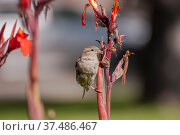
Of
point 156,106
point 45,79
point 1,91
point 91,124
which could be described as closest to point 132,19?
point 45,79

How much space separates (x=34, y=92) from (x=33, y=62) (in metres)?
0.04

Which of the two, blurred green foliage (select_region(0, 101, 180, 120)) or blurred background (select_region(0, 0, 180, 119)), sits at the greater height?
blurred background (select_region(0, 0, 180, 119))

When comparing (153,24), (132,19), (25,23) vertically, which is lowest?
(25,23)

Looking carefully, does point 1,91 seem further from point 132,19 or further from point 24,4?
point 24,4

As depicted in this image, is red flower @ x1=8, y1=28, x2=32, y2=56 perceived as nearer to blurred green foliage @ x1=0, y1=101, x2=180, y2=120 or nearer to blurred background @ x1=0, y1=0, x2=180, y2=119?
blurred background @ x1=0, y1=0, x2=180, y2=119

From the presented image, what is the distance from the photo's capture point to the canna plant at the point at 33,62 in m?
0.41

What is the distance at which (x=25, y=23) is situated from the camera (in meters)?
0.48

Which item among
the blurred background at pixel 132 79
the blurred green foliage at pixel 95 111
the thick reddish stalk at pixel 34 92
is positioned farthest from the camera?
the blurred background at pixel 132 79

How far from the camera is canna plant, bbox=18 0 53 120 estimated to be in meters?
0.41

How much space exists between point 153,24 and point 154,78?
2.41 feet

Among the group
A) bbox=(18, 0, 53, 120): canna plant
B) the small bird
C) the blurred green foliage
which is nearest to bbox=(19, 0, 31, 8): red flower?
bbox=(18, 0, 53, 120): canna plant

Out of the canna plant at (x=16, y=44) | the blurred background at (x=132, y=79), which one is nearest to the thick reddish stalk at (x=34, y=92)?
the canna plant at (x=16, y=44)

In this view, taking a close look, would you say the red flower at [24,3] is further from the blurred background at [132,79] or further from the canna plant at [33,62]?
the blurred background at [132,79]

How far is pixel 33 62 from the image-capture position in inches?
16.0
